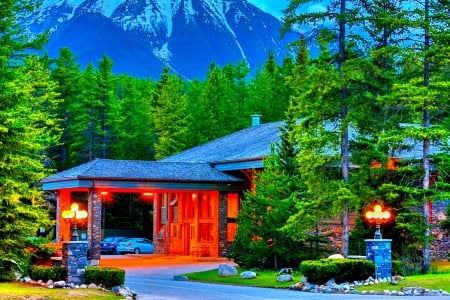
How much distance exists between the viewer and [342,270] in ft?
83.8

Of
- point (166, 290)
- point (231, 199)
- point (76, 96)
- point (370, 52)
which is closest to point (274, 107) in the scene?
point (76, 96)

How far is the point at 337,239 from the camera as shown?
1417 inches

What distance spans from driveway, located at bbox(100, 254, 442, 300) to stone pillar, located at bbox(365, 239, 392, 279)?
2740 mm

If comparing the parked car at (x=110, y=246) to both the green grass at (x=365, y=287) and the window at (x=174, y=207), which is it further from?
the green grass at (x=365, y=287)

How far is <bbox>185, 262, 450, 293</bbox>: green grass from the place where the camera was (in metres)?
24.5

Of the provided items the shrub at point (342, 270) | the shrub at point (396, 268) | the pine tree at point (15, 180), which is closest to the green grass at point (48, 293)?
the pine tree at point (15, 180)

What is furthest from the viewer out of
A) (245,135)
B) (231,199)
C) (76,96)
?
(76,96)

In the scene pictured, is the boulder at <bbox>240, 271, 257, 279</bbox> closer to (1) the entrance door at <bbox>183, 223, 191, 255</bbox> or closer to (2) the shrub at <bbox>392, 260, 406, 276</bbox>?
(2) the shrub at <bbox>392, 260, 406, 276</bbox>

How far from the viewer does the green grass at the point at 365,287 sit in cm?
2455

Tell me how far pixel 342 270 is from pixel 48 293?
29.4 ft

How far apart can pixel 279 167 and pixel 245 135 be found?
52.8 ft

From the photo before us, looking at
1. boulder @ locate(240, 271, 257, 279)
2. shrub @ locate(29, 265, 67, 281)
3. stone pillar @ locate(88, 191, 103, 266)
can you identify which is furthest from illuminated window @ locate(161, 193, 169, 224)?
shrub @ locate(29, 265, 67, 281)

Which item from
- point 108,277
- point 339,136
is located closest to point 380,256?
point 339,136

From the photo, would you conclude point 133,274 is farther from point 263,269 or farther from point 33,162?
point 33,162
